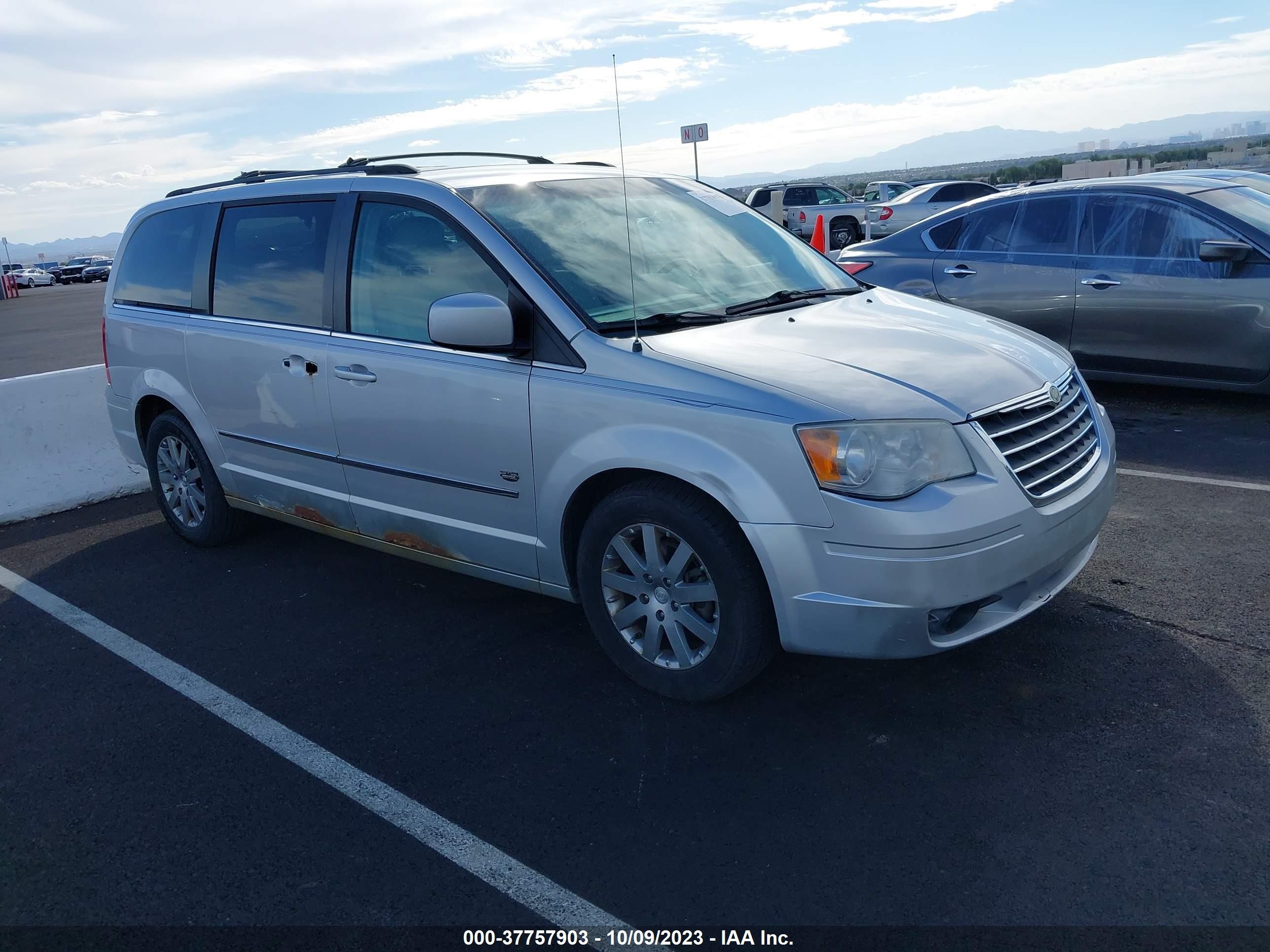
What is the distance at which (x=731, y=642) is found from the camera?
3.48 m

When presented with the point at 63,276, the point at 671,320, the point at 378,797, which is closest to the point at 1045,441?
the point at 671,320

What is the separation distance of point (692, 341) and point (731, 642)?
3.47 feet

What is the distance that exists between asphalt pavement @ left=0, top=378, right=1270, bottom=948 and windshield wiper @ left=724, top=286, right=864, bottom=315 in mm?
1393

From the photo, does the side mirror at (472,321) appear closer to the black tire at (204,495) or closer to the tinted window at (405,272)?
the tinted window at (405,272)

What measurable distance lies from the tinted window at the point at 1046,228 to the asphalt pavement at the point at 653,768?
3.52m

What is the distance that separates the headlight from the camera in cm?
322

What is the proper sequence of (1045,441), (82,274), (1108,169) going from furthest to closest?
(82,274) → (1108,169) → (1045,441)

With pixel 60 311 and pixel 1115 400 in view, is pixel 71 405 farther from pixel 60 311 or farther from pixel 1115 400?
pixel 60 311

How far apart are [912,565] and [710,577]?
0.66m

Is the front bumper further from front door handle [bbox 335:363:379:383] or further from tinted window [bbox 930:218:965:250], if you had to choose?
tinted window [bbox 930:218:965:250]

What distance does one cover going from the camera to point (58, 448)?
7055 millimetres

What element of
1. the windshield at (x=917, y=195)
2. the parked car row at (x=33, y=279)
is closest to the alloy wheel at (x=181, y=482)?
the windshield at (x=917, y=195)

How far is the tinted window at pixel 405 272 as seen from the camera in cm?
414

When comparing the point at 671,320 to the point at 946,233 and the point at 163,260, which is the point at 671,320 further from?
the point at 946,233
